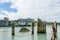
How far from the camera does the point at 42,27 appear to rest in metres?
28.8

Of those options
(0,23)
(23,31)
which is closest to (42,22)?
(23,31)

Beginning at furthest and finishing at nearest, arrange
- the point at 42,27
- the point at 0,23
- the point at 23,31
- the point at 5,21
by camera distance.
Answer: the point at 0,23
the point at 5,21
the point at 23,31
the point at 42,27

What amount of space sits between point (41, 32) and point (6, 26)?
28.8m

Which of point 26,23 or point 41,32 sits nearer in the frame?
point 41,32

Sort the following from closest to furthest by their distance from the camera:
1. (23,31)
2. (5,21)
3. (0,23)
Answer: (23,31) → (5,21) → (0,23)

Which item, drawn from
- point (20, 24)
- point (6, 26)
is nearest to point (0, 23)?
point (6, 26)

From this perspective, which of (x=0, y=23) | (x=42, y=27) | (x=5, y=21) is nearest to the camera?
(x=42, y=27)

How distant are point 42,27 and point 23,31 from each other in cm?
368

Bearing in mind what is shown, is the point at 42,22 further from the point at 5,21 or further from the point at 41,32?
the point at 5,21

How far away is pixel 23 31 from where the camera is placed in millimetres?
30672

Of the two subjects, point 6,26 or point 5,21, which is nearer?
point 5,21

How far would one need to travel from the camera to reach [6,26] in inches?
2212

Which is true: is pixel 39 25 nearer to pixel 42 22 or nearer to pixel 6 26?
pixel 42 22

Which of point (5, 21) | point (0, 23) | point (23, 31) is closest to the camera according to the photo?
point (23, 31)
